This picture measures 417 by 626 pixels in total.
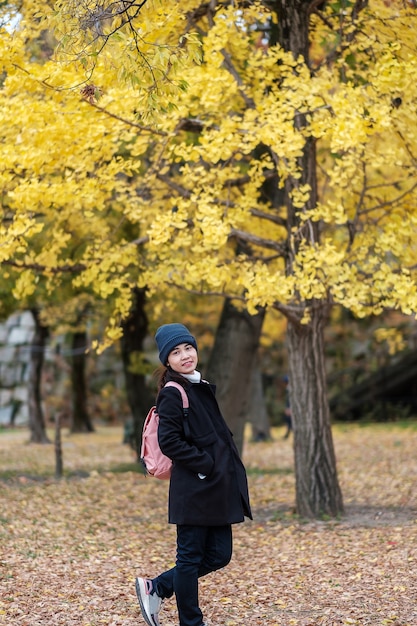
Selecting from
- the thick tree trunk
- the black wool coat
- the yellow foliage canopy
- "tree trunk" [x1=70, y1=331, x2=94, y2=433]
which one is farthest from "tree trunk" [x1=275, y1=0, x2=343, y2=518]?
"tree trunk" [x1=70, y1=331, x2=94, y2=433]

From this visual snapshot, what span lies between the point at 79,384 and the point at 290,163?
18650 mm

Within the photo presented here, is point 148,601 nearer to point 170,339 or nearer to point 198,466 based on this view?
point 198,466

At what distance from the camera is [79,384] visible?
84.0 ft

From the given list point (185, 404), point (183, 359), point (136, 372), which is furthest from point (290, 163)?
point (136, 372)

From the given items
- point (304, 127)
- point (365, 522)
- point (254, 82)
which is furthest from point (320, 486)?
point (254, 82)

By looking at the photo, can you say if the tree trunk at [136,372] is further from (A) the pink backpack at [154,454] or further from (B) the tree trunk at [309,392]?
(A) the pink backpack at [154,454]

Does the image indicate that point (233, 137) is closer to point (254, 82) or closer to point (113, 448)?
point (254, 82)

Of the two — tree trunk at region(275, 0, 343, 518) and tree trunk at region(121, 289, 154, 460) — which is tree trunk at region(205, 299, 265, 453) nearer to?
tree trunk at region(275, 0, 343, 518)

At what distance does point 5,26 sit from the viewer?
299 inches

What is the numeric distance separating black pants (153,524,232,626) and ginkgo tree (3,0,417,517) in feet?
10.4

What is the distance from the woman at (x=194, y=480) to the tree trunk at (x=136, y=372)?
32.4 feet

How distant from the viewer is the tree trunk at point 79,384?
25.3 m

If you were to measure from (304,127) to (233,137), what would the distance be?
0.88 metres

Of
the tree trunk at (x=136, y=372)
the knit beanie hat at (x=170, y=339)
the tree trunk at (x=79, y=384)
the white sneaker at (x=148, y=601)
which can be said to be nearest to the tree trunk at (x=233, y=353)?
the tree trunk at (x=136, y=372)
